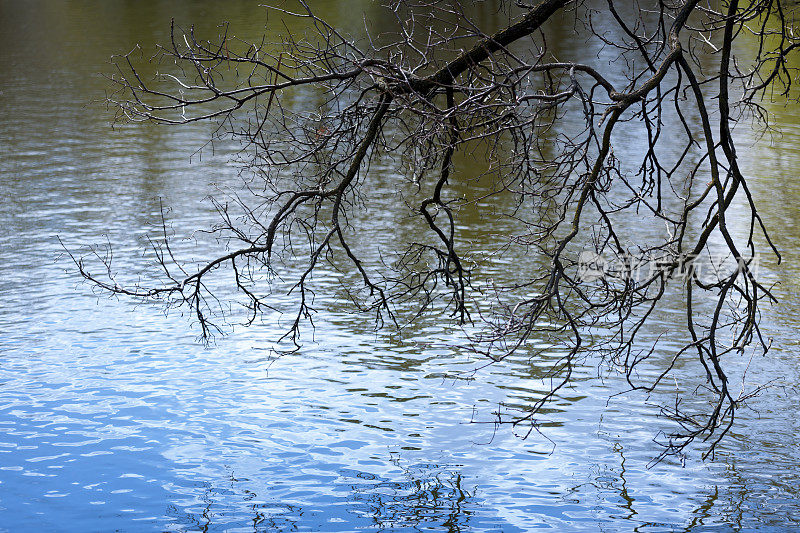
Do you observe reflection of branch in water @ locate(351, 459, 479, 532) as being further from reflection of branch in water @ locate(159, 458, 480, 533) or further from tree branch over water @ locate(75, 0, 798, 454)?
tree branch over water @ locate(75, 0, 798, 454)

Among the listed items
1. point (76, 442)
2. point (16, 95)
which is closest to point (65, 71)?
point (16, 95)

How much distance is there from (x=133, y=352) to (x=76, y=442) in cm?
243

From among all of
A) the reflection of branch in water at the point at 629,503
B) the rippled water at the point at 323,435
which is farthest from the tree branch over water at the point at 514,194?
the reflection of branch in water at the point at 629,503

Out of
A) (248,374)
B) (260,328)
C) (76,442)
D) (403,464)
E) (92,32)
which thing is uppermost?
(92,32)

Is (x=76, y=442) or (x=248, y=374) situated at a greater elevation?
(x=248, y=374)

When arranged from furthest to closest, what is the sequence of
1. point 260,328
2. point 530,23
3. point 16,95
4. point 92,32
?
1. point 92,32
2. point 16,95
3. point 260,328
4. point 530,23

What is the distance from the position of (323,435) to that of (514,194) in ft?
25.6

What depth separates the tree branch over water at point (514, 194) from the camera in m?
6.48

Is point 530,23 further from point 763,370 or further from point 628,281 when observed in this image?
point 763,370

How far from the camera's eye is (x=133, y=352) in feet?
41.0

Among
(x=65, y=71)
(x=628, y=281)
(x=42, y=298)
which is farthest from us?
(x=65, y=71)

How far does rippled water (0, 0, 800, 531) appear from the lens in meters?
8.77

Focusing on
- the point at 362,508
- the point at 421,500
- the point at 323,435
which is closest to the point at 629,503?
the point at 421,500

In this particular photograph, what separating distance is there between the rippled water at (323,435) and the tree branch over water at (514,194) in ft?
1.64
